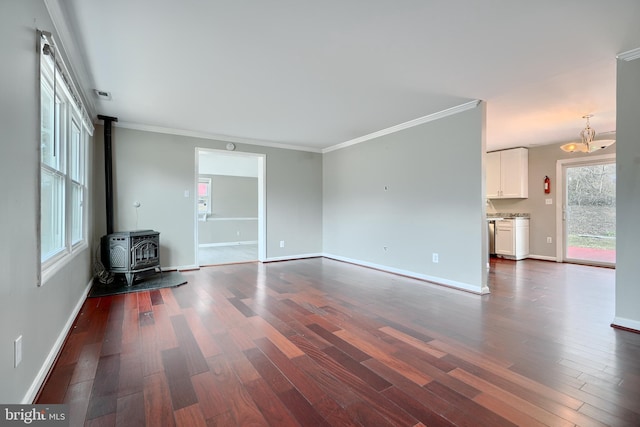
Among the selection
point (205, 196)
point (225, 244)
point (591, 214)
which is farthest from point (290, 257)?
point (591, 214)

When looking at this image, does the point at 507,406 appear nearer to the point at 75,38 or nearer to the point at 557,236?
the point at 75,38

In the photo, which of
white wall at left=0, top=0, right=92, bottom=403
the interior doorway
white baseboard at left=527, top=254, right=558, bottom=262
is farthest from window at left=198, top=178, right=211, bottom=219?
white baseboard at left=527, top=254, right=558, bottom=262

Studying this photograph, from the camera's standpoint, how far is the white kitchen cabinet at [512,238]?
6.14 m

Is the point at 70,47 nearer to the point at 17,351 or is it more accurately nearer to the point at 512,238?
the point at 17,351

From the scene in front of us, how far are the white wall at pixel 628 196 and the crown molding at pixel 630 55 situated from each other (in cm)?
3

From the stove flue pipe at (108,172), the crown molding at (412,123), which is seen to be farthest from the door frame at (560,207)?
the stove flue pipe at (108,172)

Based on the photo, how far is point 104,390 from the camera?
1.70 metres

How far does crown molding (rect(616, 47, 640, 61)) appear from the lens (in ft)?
8.17

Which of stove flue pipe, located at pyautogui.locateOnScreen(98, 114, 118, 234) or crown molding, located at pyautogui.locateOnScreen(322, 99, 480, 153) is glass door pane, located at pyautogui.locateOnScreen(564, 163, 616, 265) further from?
stove flue pipe, located at pyautogui.locateOnScreen(98, 114, 118, 234)

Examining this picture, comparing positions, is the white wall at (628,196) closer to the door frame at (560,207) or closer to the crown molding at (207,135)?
the door frame at (560,207)

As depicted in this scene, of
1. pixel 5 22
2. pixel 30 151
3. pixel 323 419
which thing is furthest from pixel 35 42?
pixel 323 419

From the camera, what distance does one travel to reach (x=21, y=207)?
1.50 m

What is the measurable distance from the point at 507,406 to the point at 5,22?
2.98 meters

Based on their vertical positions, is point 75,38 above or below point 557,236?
above
